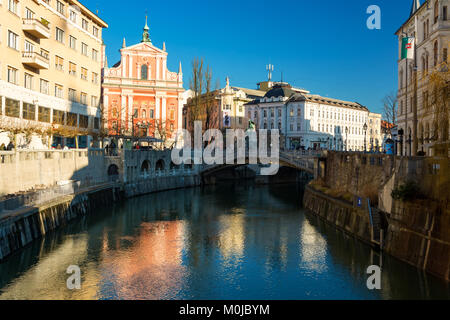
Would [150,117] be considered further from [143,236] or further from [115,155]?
[143,236]

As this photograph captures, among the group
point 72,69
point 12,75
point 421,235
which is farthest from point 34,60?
point 421,235

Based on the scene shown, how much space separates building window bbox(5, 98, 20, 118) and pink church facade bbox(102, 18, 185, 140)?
104 ft

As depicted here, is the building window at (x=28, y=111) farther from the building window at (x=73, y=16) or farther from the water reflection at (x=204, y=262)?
the building window at (x=73, y=16)

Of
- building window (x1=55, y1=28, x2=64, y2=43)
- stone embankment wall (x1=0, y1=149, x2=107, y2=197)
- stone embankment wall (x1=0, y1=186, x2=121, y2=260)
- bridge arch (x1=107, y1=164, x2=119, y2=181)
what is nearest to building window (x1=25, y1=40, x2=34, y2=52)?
building window (x1=55, y1=28, x2=64, y2=43)

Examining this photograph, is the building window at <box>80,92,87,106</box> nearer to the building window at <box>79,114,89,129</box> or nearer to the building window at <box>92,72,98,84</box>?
the building window at <box>79,114,89,129</box>

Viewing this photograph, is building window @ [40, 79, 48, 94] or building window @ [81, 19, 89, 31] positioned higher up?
building window @ [81, 19, 89, 31]

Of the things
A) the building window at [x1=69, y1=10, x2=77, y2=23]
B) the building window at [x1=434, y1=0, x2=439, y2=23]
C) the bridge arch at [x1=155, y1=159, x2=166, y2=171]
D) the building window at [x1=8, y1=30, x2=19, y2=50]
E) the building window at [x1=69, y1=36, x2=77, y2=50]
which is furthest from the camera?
the bridge arch at [x1=155, y1=159, x2=166, y2=171]

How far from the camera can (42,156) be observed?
36469mm

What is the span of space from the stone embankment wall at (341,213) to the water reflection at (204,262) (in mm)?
966

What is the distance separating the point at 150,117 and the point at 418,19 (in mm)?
48002

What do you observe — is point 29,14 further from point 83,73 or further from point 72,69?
point 83,73

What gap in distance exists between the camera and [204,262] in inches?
1000

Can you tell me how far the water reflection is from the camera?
2048 centimetres

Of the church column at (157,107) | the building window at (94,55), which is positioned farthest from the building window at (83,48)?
the church column at (157,107)
